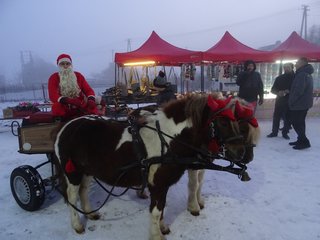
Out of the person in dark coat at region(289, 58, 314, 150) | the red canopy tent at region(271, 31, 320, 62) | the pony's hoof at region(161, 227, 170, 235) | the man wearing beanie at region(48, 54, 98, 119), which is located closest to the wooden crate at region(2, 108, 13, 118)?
the man wearing beanie at region(48, 54, 98, 119)

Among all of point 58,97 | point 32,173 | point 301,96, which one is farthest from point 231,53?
point 32,173

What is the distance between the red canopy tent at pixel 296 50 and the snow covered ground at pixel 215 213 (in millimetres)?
6266

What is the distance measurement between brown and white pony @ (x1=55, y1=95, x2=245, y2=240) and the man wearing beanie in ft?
1.61

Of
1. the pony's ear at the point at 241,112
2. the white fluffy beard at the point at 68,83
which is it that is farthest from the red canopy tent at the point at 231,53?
the pony's ear at the point at 241,112

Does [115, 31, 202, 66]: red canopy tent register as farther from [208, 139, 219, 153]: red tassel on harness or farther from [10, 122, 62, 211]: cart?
[208, 139, 219, 153]: red tassel on harness

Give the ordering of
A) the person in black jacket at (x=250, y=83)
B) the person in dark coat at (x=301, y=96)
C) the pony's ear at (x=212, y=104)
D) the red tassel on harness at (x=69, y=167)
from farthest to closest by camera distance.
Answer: the person in black jacket at (x=250, y=83) < the person in dark coat at (x=301, y=96) < the red tassel on harness at (x=69, y=167) < the pony's ear at (x=212, y=104)

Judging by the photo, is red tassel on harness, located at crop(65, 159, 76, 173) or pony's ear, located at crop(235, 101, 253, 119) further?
red tassel on harness, located at crop(65, 159, 76, 173)

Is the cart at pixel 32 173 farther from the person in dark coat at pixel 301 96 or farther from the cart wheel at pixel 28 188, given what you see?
the person in dark coat at pixel 301 96

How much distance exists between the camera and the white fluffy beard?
3.51m

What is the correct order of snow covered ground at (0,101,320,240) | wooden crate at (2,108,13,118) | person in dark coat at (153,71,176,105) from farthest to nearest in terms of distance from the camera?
wooden crate at (2,108,13,118) → person in dark coat at (153,71,176,105) → snow covered ground at (0,101,320,240)

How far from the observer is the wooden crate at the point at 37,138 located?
11.7ft

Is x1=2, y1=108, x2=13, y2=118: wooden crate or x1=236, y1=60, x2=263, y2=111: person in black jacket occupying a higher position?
x1=236, y1=60, x2=263, y2=111: person in black jacket

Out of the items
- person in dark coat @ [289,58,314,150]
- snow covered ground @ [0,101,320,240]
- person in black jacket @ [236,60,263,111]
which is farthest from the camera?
person in black jacket @ [236,60,263,111]

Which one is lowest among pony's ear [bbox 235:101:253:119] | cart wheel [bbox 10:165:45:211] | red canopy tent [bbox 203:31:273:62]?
cart wheel [bbox 10:165:45:211]
